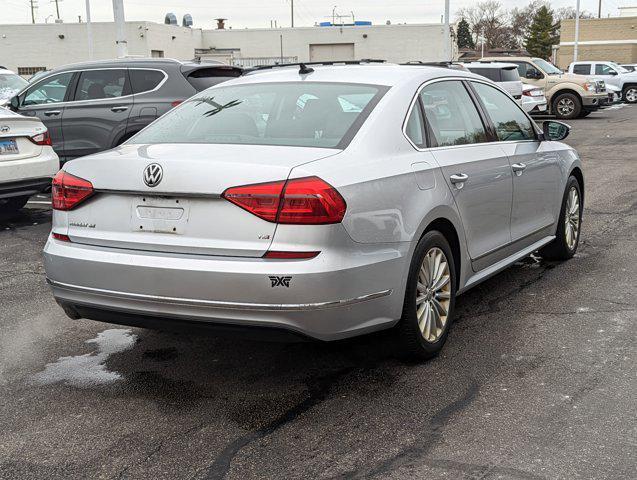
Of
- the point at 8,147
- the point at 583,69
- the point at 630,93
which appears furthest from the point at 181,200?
the point at 630,93

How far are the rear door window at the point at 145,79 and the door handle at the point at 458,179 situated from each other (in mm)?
7103

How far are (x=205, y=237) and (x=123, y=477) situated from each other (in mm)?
1156

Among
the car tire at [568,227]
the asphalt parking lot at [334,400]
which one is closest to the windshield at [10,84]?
the asphalt parking lot at [334,400]

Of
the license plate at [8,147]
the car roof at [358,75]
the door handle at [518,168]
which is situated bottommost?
the license plate at [8,147]

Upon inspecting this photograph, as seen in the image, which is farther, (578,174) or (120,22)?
(120,22)

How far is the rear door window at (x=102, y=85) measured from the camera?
11250 millimetres

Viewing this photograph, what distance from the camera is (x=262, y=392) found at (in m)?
4.32

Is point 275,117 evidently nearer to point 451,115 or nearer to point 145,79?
point 451,115

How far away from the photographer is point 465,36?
121 meters

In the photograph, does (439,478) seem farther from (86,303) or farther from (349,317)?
(86,303)

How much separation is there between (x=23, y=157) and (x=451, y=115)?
5.80 m

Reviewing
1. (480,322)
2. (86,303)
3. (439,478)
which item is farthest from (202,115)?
(439,478)

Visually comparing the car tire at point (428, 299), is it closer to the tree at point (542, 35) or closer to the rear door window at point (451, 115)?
the rear door window at point (451, 115)

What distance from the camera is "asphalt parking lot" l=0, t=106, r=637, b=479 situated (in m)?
3.52
